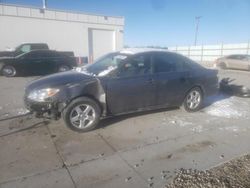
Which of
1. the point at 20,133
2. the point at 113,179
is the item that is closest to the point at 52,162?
the point at 113,179

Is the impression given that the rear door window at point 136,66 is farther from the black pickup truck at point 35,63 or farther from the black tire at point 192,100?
the black pickup truck at point 35,63

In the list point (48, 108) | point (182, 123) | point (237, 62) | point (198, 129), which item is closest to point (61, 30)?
point (237, 62)

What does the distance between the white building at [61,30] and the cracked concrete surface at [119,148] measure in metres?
14.1

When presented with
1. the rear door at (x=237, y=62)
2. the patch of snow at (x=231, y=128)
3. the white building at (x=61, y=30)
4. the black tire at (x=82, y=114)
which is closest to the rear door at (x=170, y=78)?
the patch of snow at (x=231, y=128)

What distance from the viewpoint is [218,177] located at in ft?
9.63

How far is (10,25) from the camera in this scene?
17.4 m

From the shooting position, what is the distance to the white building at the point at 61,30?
17422 millimetres

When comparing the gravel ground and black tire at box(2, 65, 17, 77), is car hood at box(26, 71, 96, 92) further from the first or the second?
black tire at box(2, 65, 17, 77)

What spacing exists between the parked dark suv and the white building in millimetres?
14948

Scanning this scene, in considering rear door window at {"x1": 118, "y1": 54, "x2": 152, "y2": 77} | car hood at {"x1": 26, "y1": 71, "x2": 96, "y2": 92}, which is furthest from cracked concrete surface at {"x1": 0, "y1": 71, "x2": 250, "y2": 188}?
rear door window at {"x1": 118, "y1": 54, "x2": 152, "y2": 77}

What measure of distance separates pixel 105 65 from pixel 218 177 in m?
3.44

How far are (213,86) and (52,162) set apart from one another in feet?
15.7

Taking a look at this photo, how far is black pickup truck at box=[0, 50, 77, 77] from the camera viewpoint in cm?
1195

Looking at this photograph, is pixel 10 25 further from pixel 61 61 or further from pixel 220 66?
pixel 220 66
